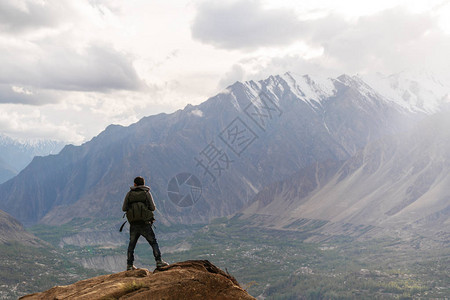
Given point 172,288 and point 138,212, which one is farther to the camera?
point 138,212

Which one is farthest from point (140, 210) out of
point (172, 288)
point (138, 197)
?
point (172, 288)

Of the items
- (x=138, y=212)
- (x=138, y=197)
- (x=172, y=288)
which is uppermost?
(x=138, y=197)

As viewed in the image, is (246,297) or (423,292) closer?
(246,297)

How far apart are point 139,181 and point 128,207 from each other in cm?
144

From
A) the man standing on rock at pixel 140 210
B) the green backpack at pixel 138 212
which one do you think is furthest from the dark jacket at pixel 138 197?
the green backpack at pixel 138 212

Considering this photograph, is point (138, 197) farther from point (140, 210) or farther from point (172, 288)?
point (172, 288)

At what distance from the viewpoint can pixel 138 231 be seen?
22.7 metres

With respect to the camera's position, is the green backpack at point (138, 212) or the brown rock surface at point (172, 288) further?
the green backpack at point (138, 212)

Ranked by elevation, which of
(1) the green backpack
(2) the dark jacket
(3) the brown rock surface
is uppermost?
(2) the dark jacket

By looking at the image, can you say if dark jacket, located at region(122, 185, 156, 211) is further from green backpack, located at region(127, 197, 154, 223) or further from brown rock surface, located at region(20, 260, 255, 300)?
brown rock surface, located at region(20, 260, 255, 300)

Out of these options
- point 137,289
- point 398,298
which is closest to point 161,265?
point 137,289

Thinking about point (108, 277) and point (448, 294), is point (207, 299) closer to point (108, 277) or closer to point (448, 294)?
point (108, 277)

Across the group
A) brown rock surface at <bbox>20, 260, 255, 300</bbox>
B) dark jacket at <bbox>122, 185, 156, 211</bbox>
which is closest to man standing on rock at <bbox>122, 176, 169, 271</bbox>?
dark jacket at <bbox>122, 185, 156, 211</bbox>

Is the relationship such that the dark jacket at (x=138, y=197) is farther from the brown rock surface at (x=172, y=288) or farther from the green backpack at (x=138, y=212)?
the brown rock surface at (x=172, y=288)
